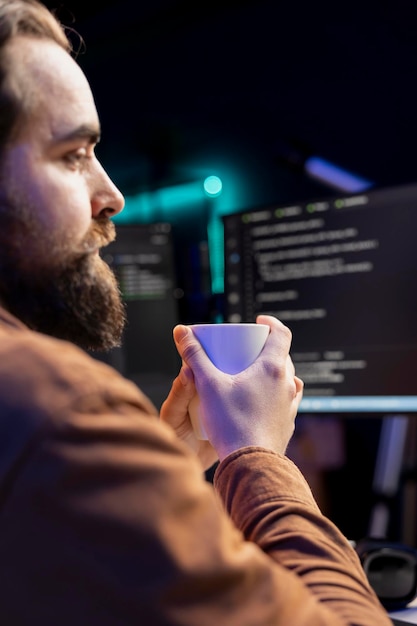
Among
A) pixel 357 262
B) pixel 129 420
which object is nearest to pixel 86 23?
pixel 357 262

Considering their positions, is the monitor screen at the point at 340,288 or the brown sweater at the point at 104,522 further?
the monitor screen at the point at 340,288

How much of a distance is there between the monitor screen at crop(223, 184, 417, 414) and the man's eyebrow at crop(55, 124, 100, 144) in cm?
83

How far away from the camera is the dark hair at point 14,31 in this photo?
1.92 ft

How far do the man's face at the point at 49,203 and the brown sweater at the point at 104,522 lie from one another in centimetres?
15

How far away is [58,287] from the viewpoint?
626 mm

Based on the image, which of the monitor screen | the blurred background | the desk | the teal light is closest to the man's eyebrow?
the desk

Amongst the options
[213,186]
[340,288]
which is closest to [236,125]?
[213,186]

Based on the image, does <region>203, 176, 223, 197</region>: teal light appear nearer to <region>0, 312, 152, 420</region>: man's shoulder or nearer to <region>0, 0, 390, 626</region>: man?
<region>0, 0, 390, 626</region>: man

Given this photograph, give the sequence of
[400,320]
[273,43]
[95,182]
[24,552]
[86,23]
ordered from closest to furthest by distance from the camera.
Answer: [24,552], [95,182], [400,320], [273,43], [86,23]

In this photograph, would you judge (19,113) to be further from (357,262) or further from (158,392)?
(158,392)

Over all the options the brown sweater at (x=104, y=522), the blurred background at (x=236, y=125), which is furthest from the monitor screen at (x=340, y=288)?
the brown sweater at (x=104, y=522)

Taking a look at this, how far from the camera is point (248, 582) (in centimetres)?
45

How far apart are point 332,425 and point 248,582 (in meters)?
1.69

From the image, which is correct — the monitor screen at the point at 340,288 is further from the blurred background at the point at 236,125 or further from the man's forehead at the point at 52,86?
the man's forehead at the point at 52,86
